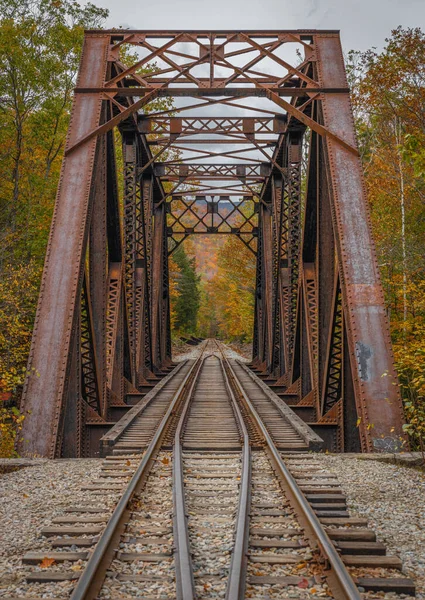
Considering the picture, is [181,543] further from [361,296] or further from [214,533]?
[361,296]

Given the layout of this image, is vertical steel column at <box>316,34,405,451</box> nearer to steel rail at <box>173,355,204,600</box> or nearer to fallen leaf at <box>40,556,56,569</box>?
steel rail at <box>173,355,204,600</box>

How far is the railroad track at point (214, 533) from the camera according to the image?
3486 millimetres

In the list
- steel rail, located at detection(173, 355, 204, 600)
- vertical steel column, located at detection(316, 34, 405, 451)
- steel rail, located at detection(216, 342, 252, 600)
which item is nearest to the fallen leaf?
steel rail, located at detection(173, 355, 204, 600)

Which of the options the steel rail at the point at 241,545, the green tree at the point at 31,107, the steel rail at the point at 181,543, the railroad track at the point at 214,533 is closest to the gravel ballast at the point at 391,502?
the railroad track at the point at 214,533

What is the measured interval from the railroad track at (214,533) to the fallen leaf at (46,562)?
2cm

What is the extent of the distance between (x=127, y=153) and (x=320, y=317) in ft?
26.5

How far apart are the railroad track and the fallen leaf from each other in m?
0.02

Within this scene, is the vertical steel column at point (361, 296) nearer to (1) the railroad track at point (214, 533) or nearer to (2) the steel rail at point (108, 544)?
(1) the railroad track at point (214, 533)

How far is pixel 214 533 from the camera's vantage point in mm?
4469

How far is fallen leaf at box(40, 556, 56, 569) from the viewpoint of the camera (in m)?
3.77

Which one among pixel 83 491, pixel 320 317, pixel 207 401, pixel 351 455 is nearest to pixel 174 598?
pixel 83 491

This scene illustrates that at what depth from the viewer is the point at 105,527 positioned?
4332 mm

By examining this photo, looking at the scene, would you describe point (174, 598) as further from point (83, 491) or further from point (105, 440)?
point (105, 440)

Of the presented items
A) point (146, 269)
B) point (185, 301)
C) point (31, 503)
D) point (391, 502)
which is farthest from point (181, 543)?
point (185, 301)
